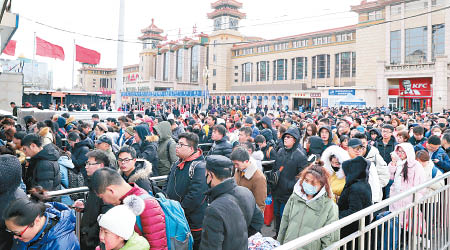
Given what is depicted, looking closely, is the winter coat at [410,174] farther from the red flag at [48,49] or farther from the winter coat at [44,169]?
the red flag at [48,49]

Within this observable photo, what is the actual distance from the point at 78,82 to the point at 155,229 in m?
131

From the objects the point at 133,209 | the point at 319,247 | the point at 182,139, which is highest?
the point at 182,139

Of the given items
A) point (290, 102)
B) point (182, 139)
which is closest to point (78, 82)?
point (290, 102)

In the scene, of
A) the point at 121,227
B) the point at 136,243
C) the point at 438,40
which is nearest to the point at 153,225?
the point at 136,243

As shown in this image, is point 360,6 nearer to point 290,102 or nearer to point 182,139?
point 290,102

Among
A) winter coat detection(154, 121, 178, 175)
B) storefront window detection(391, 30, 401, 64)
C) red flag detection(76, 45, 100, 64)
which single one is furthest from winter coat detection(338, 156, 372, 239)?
storefront window detection(391, 30, 401, 64)

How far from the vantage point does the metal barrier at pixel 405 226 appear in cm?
244

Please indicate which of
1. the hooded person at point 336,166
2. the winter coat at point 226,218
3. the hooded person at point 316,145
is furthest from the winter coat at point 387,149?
the winter coat at point 226,218

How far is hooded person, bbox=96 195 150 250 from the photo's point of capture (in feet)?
6.92

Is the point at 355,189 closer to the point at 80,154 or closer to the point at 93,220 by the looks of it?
the point at 93,220

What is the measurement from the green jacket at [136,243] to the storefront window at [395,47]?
46.1 m

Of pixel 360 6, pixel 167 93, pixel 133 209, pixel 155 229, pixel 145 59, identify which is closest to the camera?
pixel 133 209

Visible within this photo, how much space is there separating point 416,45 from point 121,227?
46.0m

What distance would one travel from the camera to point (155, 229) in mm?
2379
